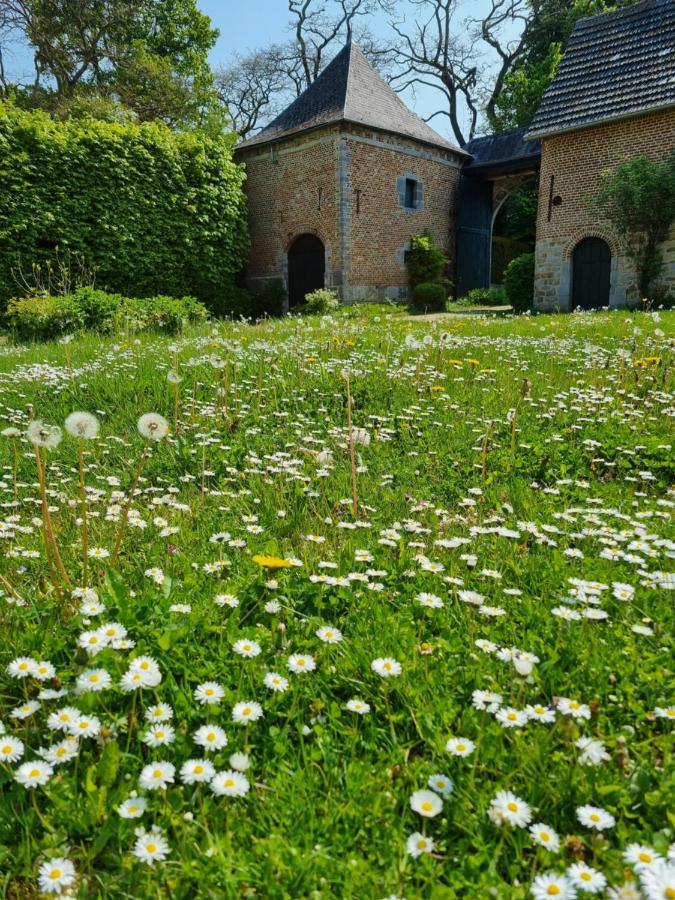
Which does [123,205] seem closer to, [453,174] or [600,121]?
[453,174]

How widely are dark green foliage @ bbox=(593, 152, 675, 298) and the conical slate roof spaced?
308 inches

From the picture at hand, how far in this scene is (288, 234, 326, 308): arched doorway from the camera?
68.8 ft

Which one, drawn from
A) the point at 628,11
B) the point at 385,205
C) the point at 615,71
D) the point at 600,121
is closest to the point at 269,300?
the point at 385,205

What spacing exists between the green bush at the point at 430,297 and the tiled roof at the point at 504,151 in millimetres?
6614

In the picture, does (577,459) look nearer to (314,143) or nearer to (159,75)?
(314,143)

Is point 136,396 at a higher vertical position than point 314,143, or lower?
lower

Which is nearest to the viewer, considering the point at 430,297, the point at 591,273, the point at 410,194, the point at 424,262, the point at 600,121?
the point at 600,121

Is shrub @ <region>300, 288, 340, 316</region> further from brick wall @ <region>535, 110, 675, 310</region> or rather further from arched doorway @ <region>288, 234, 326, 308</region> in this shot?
brick wall @ <region>535, 110, 675, 310</region>

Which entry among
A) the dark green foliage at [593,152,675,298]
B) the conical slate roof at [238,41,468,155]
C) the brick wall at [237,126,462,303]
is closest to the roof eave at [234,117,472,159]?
the conical slate roof at [238,41,468,155]

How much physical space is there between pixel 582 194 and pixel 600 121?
1834 mm

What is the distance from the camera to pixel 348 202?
19.8 m

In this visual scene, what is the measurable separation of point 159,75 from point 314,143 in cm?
1182

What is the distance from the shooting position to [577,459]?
389 cm

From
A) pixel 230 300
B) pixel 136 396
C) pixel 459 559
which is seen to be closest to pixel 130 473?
pixel 136 396
